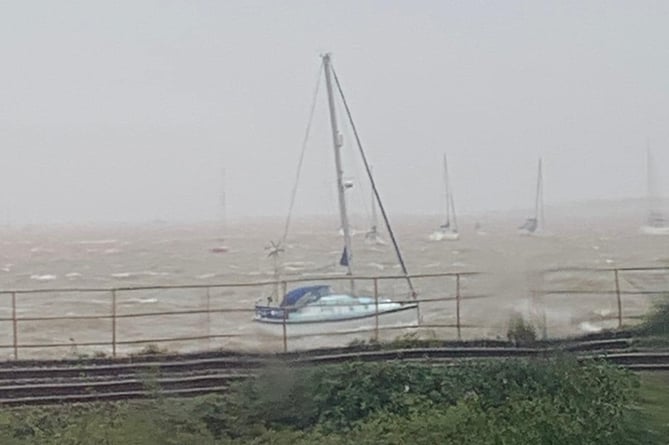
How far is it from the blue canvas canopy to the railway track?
1.68 meters

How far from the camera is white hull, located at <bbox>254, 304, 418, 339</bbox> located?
13.9 meters

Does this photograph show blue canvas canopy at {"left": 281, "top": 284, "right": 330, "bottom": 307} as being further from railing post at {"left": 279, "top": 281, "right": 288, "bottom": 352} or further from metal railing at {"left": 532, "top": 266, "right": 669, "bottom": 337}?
metal railing at {"left": 532, "top": 266, "right": 669, "bottom": 337}

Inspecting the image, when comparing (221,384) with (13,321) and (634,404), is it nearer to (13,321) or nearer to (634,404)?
(13,321)

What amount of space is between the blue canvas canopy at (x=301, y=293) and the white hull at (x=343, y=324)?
50 centimetres

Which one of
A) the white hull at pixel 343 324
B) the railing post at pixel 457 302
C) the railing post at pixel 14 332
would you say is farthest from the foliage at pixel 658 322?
the railing post at pixel 14 332

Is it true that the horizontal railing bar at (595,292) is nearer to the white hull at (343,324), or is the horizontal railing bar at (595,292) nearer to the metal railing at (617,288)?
the metal railing at (617,288)

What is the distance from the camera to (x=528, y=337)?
13.2 m

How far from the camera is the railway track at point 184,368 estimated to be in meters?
12.1

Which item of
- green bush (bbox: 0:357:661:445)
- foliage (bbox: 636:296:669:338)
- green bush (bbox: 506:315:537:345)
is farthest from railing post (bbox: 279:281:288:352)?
foliage (bbox: 636:296:669:338)

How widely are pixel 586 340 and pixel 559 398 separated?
3451 millimetres

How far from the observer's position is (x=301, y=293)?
1484cm

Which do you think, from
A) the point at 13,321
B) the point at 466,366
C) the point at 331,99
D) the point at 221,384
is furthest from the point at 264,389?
the point at 331,99

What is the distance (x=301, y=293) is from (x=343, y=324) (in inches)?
32.9

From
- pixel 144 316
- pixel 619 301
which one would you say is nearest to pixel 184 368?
pixel 144 316
